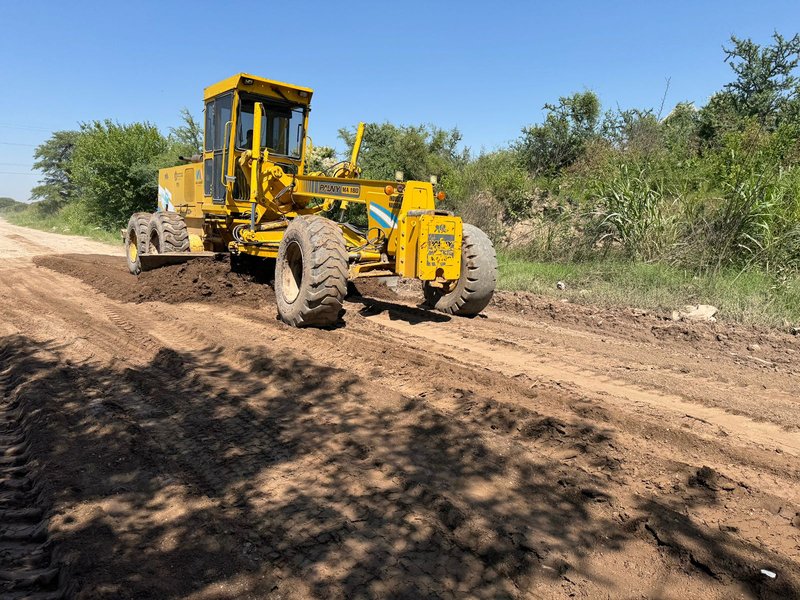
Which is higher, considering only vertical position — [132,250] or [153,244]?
[153,244]

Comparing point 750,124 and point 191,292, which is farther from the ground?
point 750,124

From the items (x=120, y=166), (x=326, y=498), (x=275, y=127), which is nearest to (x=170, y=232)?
(x=275, y=127)

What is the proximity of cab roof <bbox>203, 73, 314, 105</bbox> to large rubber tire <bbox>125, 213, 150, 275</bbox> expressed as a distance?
296cm

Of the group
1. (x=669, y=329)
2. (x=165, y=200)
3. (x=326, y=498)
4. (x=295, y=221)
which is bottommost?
(x=326, y=498)

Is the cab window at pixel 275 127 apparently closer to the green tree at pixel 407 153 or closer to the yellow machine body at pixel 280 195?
the yellow machine body at pixel 280 195

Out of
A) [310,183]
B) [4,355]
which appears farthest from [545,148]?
[4,355]

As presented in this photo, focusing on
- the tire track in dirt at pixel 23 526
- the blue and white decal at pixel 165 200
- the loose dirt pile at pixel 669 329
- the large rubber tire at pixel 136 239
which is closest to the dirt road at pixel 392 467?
the tire track in dirt at pixel 23 526

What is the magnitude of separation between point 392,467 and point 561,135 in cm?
1860

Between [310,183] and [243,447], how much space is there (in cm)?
491

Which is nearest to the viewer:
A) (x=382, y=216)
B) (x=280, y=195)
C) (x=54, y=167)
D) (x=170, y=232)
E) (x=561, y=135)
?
(x=382, y=216)

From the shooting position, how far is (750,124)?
15344 millimetres

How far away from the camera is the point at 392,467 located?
340 cm

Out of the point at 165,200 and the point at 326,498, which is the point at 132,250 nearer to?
the point at 165,200

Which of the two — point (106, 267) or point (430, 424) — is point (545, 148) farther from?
point (430, 424)
